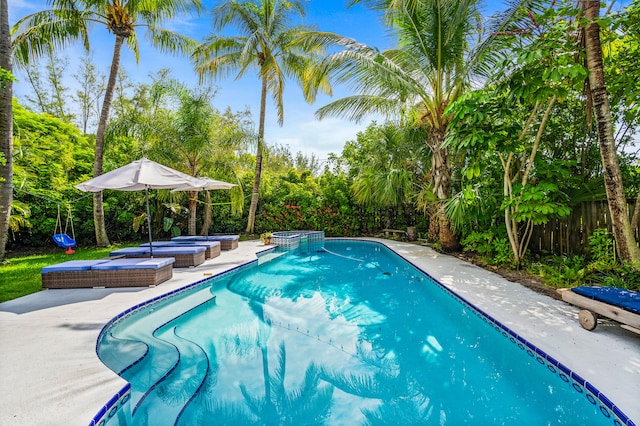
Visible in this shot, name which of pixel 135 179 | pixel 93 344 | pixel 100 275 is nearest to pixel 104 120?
pixel 135 179

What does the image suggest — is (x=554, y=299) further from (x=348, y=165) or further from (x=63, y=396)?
(x=348, y=165)

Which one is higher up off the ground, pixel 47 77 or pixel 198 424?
pixel 47 77

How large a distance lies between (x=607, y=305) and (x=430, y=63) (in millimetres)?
7187

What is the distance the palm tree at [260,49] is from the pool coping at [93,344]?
31.6 feet

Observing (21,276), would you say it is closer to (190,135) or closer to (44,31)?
(190,135)

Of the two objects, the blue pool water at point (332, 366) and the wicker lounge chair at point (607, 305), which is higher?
the wicker lounge chair at point (607, 305)

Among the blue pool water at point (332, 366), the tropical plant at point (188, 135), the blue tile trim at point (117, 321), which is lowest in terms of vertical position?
the blue pool water at point (332, 366)

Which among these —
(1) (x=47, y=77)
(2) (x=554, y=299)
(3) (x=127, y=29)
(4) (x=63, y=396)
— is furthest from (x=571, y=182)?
(1) (x=47, y=77)

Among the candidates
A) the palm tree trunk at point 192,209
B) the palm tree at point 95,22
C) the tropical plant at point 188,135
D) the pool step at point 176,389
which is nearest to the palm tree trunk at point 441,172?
the pool step at point 176,389

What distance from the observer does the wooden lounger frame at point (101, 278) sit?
5.73 m

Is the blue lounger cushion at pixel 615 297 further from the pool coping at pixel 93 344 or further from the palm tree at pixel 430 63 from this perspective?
the palm tree at pixel 430 63

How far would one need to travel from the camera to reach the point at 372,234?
15820mm

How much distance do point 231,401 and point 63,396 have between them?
1345 mm

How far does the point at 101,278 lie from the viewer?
5.81m
